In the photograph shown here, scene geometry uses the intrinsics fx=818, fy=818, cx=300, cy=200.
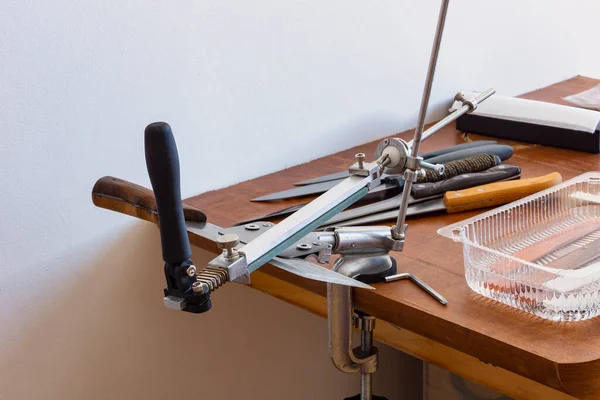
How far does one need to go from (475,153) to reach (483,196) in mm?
156

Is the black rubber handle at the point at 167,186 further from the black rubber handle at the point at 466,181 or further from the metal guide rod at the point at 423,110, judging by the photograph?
the black rubber handle at the point at 466,181

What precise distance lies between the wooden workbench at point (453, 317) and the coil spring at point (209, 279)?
0.25 metres

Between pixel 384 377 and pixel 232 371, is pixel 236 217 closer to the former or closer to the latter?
pixel 232 371

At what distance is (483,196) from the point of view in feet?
3.65

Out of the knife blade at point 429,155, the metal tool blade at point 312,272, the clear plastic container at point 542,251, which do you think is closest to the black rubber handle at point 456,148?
the knife blade at point 429,155

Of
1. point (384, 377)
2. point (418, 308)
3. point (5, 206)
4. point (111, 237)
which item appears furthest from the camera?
point (384, 377)

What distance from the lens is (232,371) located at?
1.33 m

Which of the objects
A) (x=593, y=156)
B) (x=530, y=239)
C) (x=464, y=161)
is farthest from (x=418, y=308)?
(x=593, y=156)

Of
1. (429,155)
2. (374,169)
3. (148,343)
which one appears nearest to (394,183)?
(429,155)

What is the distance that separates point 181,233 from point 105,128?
1.46 ft

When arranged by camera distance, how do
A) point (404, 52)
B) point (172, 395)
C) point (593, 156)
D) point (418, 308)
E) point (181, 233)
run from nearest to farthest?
point (181, 233)
point (418, 308)
point (172, 395)
point (593, 156)
point (404, 52)

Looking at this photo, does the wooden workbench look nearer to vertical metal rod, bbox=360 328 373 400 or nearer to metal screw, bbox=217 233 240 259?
vertical metal rod, bbox=360 328 373 400

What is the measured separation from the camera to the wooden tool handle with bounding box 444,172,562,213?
3.64 feet

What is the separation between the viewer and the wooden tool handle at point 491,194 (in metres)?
1.11
